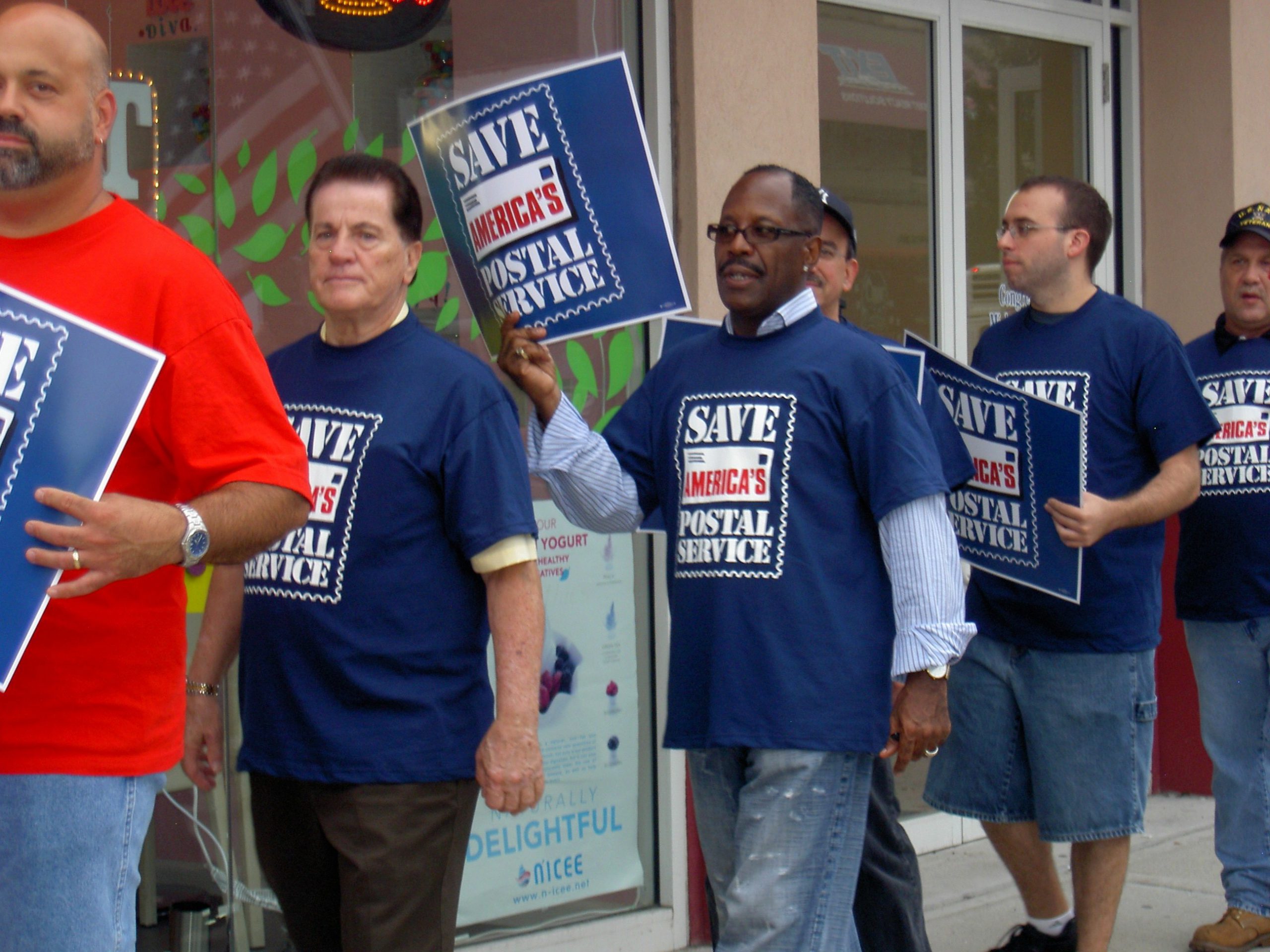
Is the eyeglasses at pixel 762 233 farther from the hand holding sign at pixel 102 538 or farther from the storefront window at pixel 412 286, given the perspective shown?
the hand holding sign at pixel 102 538

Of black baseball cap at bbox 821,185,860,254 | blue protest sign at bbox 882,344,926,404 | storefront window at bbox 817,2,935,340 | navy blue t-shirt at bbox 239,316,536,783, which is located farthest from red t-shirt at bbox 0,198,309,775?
storefront window at bbox 817,2,935,340

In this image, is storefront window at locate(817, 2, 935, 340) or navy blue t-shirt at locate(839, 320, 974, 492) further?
storefront window at locate(817, 2, 935, 340)

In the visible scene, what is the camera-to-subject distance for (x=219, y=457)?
2.22 m

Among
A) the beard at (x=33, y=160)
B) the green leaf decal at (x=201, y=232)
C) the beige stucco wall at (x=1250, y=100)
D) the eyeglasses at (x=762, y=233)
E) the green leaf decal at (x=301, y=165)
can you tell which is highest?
the beige stucco wall at (x=1250, y=100)

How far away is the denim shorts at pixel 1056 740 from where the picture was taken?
13.8 feet

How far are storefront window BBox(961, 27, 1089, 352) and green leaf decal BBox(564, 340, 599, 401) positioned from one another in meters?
2.19

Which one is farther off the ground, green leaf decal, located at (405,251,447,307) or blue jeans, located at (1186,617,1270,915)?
green leaf decal, located at (405,251,447,307)

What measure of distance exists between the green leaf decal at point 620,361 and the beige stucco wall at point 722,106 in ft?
0.78

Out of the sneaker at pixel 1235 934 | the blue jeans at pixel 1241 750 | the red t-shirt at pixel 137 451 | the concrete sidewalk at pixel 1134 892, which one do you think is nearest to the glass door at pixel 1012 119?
the blue jeans at pixel 1241 750

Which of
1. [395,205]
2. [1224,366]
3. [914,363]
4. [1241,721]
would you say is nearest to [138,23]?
[395,205]

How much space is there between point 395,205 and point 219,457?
102 centimetres

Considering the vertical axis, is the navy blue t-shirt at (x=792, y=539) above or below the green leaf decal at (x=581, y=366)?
below

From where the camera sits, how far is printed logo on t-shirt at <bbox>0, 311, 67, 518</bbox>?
2.06 metres

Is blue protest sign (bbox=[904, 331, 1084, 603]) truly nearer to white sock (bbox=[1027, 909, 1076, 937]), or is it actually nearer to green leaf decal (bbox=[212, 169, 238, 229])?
white sock (bbox=[1027, 909, 1076, 937])
